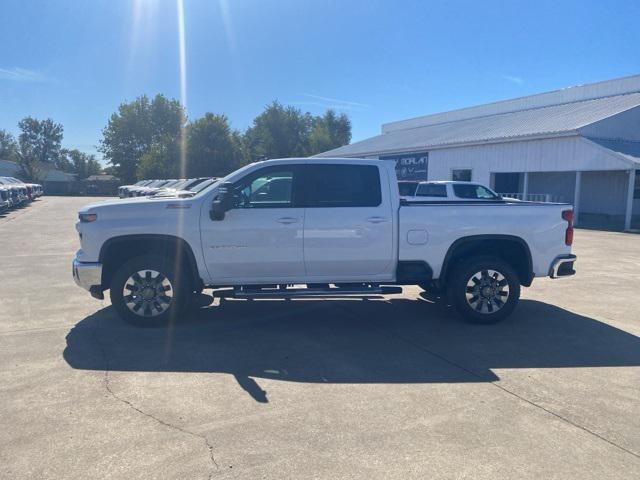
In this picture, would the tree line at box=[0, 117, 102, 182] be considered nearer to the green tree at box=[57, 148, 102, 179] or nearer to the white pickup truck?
the green tree at box=[57, 148, 102, 179]

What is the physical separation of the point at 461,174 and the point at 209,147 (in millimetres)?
33830

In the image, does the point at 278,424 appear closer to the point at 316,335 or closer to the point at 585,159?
the point at 316,335

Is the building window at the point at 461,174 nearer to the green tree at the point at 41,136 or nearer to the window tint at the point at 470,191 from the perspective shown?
the window tint at the point at 470,191

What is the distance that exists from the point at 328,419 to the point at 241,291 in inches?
102

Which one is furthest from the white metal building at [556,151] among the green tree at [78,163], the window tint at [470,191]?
the green tree at [78,163]

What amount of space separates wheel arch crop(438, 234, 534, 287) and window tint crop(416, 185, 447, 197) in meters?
10.00

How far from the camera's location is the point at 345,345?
229 inches

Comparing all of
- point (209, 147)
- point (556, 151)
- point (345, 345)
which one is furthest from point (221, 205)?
point (209, 147)

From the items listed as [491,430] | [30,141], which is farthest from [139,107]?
[491,430]

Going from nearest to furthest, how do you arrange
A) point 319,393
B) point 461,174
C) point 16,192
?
1. point 319,393
2. point 16,192
3. point 461,174

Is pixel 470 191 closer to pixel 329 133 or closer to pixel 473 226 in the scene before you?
pixel 473 226

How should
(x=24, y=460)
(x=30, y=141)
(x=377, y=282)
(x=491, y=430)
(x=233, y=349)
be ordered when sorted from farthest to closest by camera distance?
(x=30, y=141), (x=377, y=282), (x=233, y=349), (x=491, y=430), (x=24, y=460)

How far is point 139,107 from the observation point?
259 ft

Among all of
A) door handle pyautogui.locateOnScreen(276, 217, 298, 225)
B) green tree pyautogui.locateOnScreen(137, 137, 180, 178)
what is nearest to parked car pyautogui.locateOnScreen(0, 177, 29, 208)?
green tree pyautogui.locateOnScreen(137, 137, 180, 178)
